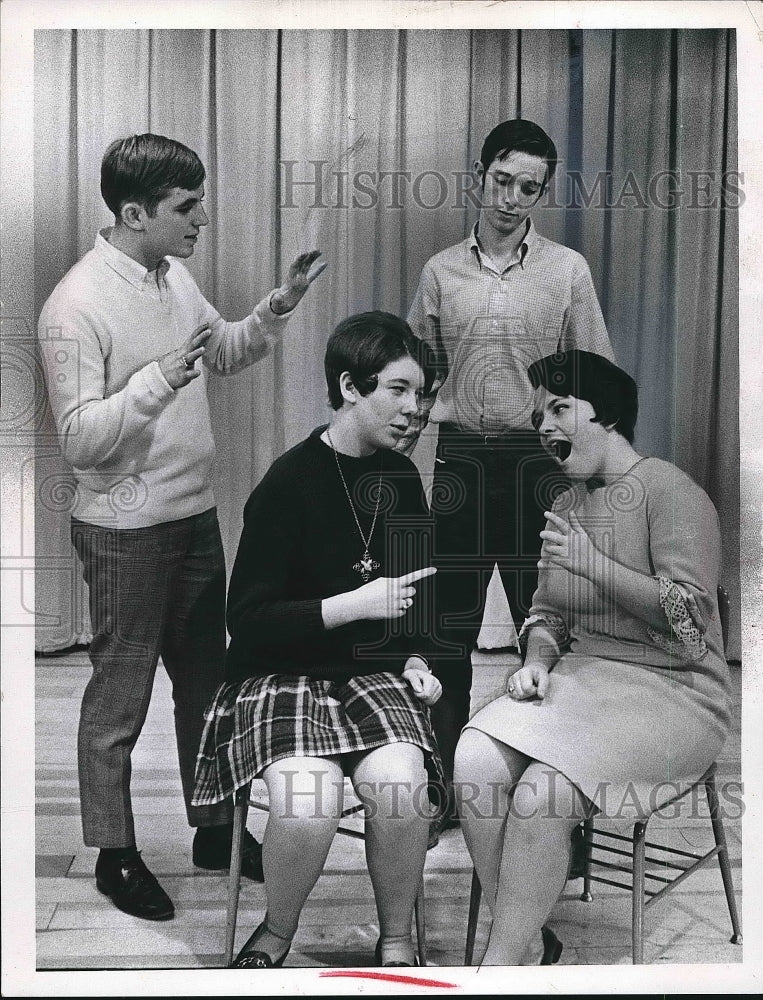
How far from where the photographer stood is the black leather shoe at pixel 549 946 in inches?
100.0

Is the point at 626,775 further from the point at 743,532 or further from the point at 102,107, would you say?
the point at 102,107

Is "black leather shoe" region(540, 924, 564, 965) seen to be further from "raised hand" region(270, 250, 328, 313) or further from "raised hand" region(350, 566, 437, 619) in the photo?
"raised hand" region(270, 250, 328, 313)

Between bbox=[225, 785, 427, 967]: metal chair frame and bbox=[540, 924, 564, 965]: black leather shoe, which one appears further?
bbox=[540, 924, 564, 965]: black leather shoe

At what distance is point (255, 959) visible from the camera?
2.50 m

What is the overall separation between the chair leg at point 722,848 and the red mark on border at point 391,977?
2.28 feet

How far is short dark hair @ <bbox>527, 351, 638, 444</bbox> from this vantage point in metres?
2.52

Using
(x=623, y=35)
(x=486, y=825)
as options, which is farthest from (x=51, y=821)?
(x=623, y=35)

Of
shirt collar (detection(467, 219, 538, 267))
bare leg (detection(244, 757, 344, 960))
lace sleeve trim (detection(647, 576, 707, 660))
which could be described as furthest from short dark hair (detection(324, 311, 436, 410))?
bare leg (detection(244, 757, 344, 960))

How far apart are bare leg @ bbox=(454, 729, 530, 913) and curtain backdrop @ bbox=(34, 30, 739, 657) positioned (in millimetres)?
300

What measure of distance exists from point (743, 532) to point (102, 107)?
182 centimetres

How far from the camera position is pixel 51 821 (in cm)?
256

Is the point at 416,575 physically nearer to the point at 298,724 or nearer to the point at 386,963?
the point at 298,724

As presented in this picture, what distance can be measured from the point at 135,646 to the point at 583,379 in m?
1.23

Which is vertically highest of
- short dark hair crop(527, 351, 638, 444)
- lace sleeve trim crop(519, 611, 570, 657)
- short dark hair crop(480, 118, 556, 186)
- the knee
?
short dark hair crop(480, 118, 556, 186)
